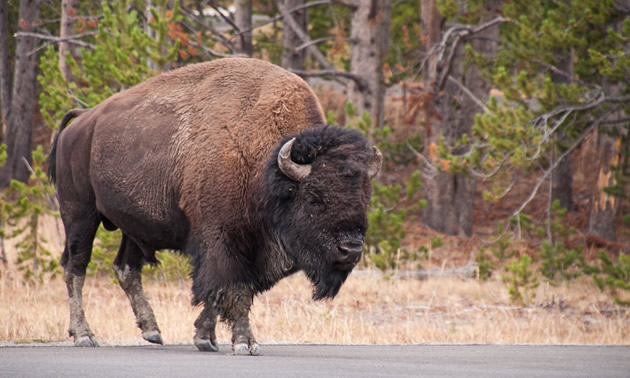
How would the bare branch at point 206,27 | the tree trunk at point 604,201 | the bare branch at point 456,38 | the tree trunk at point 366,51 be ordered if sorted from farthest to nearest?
the tree trunk at point 604,201 < the tree trunk at point 366,51 < the bare branch at point 206,27 < the bare branch at point 456,38

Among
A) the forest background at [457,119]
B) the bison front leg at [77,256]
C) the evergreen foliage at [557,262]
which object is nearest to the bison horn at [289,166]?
the bison front leg at [77,256]

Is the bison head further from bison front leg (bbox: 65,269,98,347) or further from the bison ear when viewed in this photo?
bison front leg (bbox: 65,269,98,347)

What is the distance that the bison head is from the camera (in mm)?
6547

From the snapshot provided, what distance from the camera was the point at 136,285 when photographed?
337 inches

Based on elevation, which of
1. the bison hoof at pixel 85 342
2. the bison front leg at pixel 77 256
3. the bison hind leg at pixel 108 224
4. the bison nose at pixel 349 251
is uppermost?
the bison nose at pixel 349 251

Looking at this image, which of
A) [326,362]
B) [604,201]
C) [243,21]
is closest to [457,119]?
[604,201]

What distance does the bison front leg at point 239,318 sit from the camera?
275 inches

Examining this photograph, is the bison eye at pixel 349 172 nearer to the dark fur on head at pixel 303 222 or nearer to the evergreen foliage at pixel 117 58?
the dark fur on head at pixel 303 222

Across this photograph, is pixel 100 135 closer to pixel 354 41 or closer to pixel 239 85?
pixel 239 85

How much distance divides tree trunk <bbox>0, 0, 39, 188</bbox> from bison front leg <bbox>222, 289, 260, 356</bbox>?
1729cm

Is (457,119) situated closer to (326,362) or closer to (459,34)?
(459,34)

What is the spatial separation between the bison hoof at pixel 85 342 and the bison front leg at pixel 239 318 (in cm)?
173

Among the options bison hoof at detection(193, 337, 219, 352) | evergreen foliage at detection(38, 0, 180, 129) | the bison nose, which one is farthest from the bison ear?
evergreen foliage at detection(38, 0, 180, 129)

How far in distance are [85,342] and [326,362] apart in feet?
9.12
